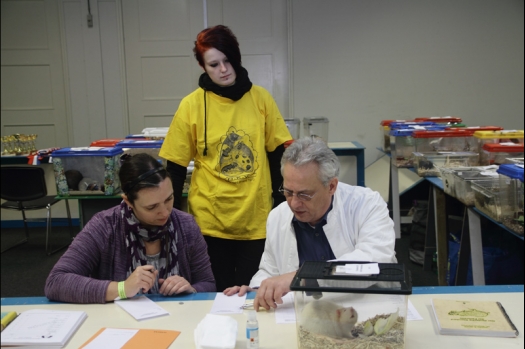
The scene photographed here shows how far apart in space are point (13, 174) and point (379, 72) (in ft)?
8.86

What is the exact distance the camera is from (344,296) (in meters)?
1.04

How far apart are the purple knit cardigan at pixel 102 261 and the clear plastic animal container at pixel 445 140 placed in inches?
71.5

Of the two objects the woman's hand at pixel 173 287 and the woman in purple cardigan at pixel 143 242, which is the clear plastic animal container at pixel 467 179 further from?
the woman's hand at pixel 173 287

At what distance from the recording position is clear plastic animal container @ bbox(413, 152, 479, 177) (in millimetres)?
2758

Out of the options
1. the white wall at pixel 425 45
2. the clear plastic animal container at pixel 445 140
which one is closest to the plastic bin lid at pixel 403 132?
the clear plastic animal container at pixel 445 140

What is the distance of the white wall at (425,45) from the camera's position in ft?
3.84

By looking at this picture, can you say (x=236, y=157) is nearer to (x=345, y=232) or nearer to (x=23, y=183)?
(x=345, y=232)

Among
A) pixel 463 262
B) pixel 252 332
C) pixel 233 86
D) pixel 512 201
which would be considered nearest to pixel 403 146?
pixel 463 262

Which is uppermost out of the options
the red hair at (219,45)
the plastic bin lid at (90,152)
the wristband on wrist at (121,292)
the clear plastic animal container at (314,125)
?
the red hair at (219,45)

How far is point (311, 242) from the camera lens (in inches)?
69.1

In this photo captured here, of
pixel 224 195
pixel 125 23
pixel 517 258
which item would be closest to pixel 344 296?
pixel 125 23

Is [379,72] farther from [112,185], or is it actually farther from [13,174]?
[13,174]

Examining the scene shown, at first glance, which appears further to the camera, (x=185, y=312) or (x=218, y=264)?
(x=218, y=264)

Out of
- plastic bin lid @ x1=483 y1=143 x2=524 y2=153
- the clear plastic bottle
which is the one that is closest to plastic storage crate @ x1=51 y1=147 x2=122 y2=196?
the clear plastic bottle
